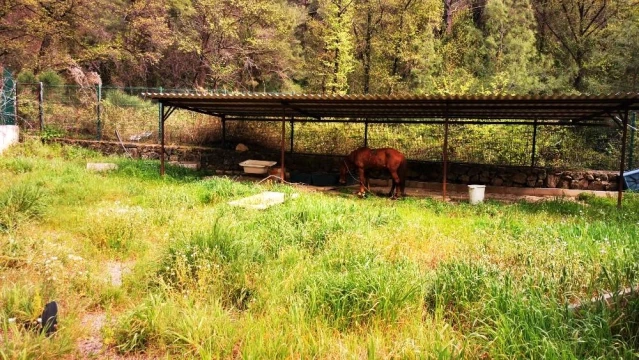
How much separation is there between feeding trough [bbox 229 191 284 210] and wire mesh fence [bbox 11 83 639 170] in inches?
246

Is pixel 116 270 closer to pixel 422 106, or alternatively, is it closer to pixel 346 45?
pixel 422 106

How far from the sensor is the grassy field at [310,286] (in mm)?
3121

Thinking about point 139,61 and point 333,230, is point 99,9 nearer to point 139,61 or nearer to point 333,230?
point 139,61

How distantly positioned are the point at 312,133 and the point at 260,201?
7.59m

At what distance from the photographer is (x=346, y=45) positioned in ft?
85.1

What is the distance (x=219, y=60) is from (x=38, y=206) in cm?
2138

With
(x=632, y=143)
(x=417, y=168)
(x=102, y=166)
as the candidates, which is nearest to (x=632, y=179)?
(x=632, y=143)

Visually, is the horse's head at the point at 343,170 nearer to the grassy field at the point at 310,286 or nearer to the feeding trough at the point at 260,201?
the feeding trough at the point at 260,201

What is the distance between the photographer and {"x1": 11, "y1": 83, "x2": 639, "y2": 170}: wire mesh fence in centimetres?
1301

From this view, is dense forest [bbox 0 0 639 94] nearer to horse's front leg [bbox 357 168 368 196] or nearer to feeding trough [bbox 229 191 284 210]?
horse's front leg [bbox 357 168 368 196]

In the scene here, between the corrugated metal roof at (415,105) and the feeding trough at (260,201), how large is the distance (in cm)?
305

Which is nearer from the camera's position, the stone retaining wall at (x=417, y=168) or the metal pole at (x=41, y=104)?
the stone retaining wall at (x=417, y=168)

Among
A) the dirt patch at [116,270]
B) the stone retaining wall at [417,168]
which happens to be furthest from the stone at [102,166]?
the dirt patch at [116,270]

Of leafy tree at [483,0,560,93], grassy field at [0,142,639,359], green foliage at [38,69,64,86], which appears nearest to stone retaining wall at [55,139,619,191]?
green foliage at [38,69,64,86]
